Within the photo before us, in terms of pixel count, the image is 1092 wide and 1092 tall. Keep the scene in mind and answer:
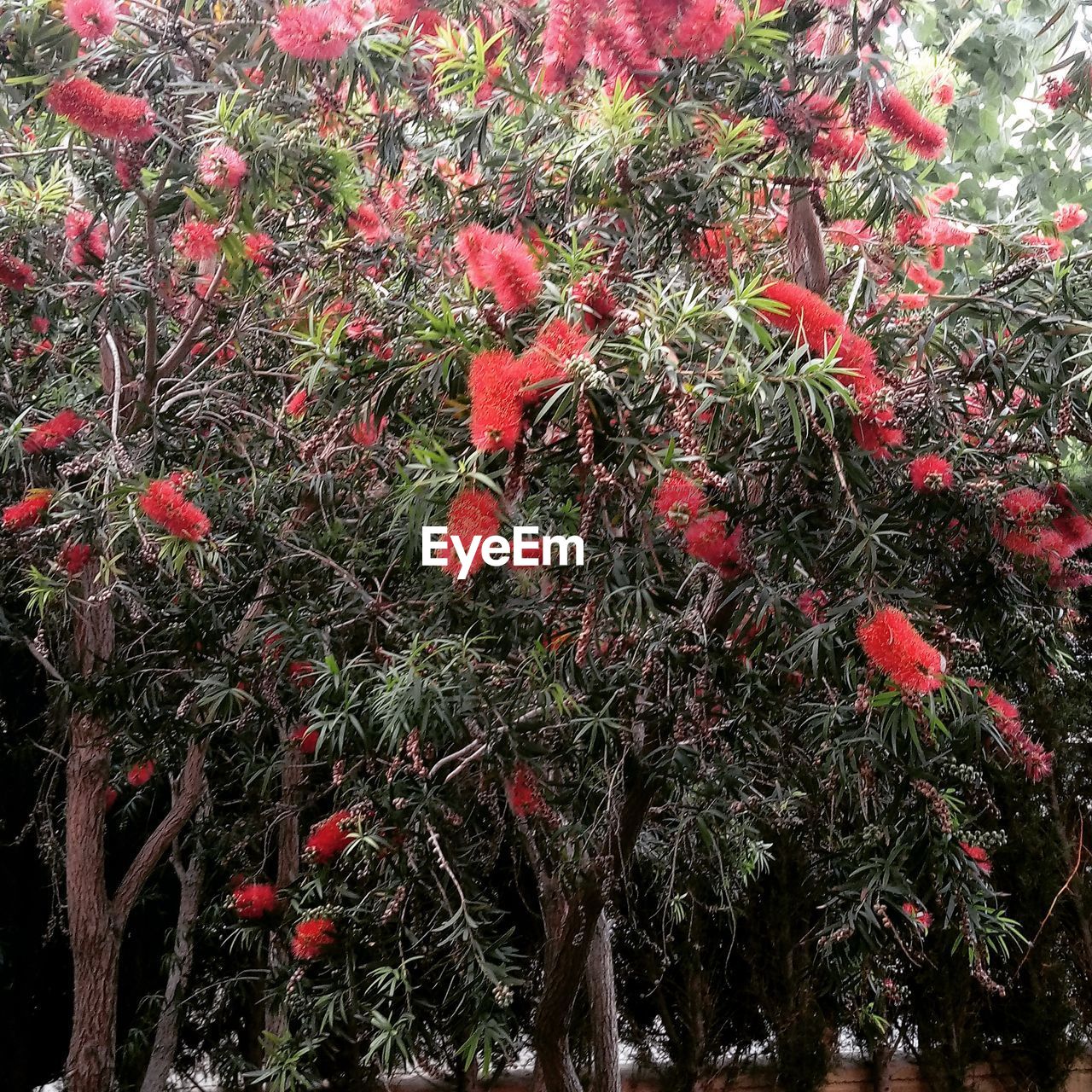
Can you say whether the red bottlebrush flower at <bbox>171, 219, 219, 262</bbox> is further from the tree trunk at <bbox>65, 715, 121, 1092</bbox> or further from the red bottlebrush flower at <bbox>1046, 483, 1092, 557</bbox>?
the red bottlebrush flower at <bbox>1046, 483, 1092, 557</bbox>

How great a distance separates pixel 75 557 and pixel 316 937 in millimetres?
1005

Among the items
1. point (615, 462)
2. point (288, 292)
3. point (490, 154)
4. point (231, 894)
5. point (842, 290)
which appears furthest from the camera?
point (231, 894)

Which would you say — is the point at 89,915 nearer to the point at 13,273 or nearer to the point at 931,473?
the point at 13,273

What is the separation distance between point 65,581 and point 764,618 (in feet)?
5.06

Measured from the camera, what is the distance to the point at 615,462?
5.45 feet

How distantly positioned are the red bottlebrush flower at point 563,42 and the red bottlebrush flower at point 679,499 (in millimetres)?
789

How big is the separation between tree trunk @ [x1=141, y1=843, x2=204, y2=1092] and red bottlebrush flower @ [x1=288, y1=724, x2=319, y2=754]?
0.87 meters

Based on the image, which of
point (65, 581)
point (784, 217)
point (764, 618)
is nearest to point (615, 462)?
point (764, 618)

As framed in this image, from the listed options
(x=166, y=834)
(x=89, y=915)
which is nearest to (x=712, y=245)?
(x=166, y=834)

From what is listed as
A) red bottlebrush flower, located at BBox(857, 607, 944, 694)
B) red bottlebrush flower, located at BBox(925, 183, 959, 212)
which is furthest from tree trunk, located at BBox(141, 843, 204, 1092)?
red bottlebrush flower, located at BBox(925, 183, 959, 212)

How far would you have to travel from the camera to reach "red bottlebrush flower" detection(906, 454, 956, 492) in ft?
5.76

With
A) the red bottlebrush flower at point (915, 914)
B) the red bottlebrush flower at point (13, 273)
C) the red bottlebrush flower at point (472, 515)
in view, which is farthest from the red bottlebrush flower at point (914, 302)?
the red bottlebrush flower at point (13, 273)

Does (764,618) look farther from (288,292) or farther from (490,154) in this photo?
(288,292)

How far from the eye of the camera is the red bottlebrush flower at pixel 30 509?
244cm
